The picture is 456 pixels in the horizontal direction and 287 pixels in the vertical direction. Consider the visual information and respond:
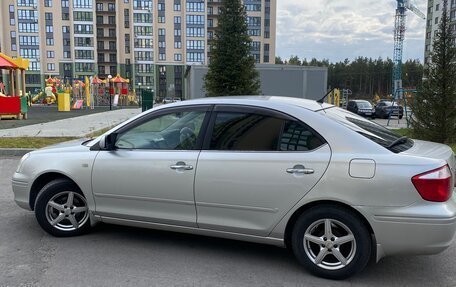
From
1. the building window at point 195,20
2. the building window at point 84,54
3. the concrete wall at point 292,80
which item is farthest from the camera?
the building window at point 195,20

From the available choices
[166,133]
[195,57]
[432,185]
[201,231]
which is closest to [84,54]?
[195,57]

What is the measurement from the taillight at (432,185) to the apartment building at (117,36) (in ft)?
307

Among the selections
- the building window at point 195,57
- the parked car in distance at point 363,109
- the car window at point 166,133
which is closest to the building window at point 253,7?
the building window at point 195,57

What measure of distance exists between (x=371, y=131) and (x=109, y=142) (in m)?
2.61

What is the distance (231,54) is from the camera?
16.5 meters

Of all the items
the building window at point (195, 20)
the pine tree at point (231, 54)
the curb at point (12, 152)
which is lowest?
the curb at point (12, 152)

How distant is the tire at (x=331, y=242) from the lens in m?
3.56

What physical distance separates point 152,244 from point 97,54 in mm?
102750

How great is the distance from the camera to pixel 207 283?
3623 mm

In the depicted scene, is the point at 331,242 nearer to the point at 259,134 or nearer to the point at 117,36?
the point at 259,134

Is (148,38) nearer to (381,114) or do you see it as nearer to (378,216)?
(381,114)

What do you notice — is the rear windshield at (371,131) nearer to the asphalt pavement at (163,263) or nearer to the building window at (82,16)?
the asphalt pavement at (163,263)

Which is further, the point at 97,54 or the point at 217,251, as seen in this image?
the point at 97,54

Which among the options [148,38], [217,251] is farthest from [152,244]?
[148,38]
